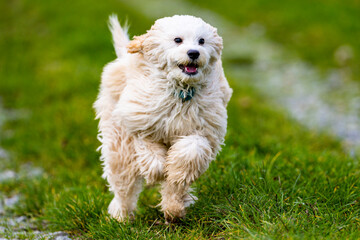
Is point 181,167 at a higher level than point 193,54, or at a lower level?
lower

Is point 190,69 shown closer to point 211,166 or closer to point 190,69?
point 190,69

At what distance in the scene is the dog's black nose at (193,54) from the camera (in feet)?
11.4

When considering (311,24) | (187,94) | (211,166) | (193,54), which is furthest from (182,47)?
(311,24)

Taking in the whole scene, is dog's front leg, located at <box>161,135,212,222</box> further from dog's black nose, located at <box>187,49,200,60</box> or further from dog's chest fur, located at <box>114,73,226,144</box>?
dog's black nose, located at <box>187,49,200,60</box>

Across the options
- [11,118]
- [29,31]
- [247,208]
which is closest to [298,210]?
[247,208]

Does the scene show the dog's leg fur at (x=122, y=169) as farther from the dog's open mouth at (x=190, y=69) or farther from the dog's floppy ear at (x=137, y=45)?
the dog's open mouth at (x=190, y=69)

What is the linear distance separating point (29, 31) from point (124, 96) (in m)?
10.8

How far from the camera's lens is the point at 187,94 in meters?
3.78

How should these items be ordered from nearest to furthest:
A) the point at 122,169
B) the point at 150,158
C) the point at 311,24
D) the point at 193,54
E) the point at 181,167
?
the point at 193,54 < the point at 181,167 < the point at 150,158 < the point at 122,169 < the point at 311,24

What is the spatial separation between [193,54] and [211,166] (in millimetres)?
1875

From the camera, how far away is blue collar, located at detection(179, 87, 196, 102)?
377cm

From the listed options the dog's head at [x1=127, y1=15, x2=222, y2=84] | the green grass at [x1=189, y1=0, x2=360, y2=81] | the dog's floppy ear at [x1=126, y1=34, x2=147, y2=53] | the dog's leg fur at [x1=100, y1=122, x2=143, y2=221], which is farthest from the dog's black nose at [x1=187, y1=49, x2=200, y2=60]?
the green grass at [x1=189, y1=0, x2=360, y2=81]

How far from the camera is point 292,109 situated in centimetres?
891

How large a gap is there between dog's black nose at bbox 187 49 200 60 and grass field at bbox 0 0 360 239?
1378mm
